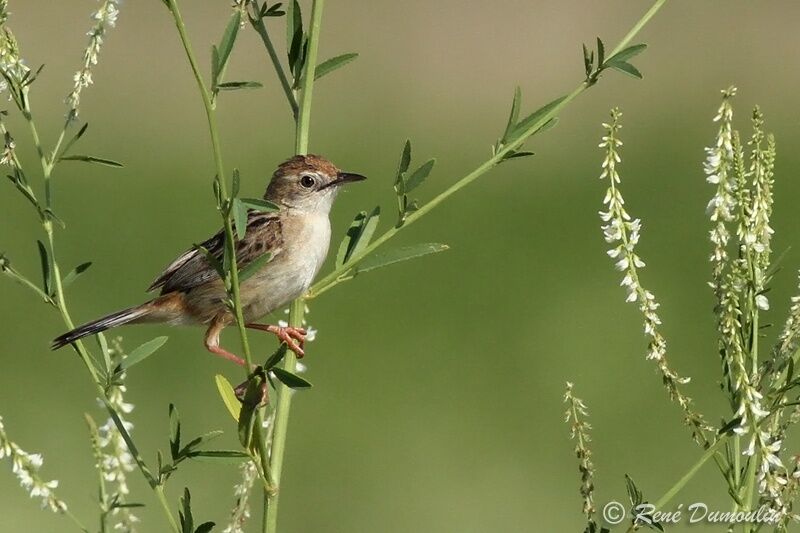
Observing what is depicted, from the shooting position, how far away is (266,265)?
476 centimetres

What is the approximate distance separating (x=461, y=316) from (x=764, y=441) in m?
9.46

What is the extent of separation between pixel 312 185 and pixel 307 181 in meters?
0.03

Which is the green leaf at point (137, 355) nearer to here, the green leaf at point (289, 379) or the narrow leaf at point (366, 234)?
the green leaf at point (289, 379)

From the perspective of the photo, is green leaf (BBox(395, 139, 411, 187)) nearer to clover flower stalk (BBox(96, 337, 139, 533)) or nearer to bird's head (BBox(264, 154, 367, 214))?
clover flower stalk (BBox(96, 337, 139, 533))

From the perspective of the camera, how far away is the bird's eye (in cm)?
539

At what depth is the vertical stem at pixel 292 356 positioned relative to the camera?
9.38 ft

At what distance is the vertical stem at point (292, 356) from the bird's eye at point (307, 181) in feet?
7.33

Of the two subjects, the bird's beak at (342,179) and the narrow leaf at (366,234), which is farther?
the bird's beak at (342,179)

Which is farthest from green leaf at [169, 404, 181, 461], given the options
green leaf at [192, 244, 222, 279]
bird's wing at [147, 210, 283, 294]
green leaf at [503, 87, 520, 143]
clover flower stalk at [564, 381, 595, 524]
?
bird's wing at [147, 210, 283, 294]

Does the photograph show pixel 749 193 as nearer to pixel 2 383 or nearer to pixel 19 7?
pixel 2 383

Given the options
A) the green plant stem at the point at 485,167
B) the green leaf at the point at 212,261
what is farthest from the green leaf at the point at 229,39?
the green plant stem at the point at 485,167

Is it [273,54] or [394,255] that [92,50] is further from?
[394,255]

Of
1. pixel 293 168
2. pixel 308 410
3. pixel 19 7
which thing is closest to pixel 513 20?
pixel 19 7

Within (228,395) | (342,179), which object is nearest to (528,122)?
(228,395)
